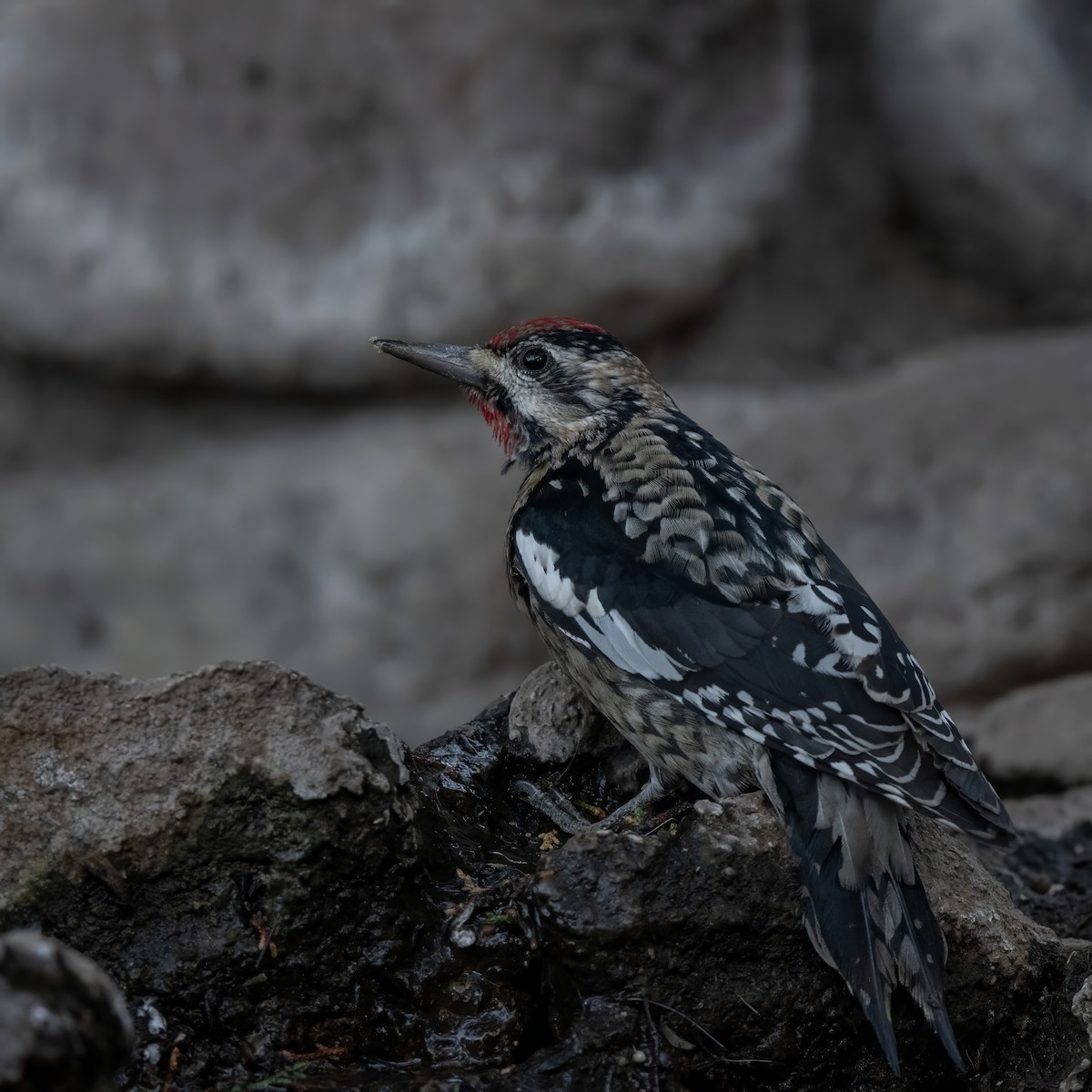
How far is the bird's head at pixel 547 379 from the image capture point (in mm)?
3180

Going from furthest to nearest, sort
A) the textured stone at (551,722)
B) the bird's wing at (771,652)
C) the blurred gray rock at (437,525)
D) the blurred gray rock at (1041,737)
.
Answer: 1. the blurred gray rock at (437,525)
2. the blurred gray rock at (1041,737)
3. the textured stone at (551,722)
4. the bird's wing at (771,652)

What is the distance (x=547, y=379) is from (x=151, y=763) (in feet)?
4.53

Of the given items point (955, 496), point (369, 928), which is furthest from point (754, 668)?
point (955, 496)

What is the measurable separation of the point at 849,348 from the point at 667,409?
254 cm

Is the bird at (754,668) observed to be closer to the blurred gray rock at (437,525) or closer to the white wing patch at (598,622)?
the white wing patch at (598,622)

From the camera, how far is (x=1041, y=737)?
3.99m

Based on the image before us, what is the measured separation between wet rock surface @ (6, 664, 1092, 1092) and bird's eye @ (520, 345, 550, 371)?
1.19 meters

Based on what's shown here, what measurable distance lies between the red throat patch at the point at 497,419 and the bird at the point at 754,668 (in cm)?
17

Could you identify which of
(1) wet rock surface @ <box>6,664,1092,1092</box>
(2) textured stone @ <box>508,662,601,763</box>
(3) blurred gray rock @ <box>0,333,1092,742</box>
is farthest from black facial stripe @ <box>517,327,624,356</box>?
(3) blurred gray rock @ <box>0,333,1092,742</box>

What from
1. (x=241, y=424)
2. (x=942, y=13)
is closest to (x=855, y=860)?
(x=241, y=424)

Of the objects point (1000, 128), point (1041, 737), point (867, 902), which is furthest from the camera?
point (1000, 128)

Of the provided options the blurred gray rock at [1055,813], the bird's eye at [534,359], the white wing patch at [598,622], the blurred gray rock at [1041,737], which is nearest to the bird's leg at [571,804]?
the white wing patch at [598,622]

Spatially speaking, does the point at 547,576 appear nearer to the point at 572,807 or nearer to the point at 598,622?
the point at 598,622

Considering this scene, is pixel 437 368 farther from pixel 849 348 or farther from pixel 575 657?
pixel 849 348
